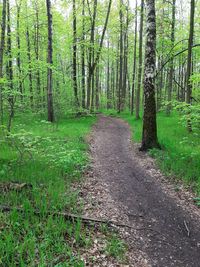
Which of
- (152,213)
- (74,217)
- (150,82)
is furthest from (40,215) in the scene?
(150,82)

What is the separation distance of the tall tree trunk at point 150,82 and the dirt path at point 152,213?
1.17 metres

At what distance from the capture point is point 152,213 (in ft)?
15.9

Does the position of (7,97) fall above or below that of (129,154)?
above

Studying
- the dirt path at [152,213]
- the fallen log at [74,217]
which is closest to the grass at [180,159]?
the dirt path at [152,213]

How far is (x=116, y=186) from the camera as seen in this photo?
6.22 meters

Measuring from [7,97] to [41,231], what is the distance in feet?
20.0

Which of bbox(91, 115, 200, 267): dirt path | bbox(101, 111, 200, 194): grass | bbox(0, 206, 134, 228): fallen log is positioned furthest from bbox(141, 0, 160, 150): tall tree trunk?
bbox(0, 206, 134, 228): fallen log

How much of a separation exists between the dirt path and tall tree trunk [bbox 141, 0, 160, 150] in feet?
3.83

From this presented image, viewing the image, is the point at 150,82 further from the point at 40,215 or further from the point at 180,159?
the point at 40,215

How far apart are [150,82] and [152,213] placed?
234 inches

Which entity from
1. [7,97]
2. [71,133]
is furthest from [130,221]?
[71,133]

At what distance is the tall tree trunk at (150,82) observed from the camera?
8.84m

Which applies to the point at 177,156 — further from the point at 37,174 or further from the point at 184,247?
the point at 37,174

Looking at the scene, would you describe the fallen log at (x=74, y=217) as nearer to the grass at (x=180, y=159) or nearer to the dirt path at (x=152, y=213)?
the dirt path at (x=152, y=213)
